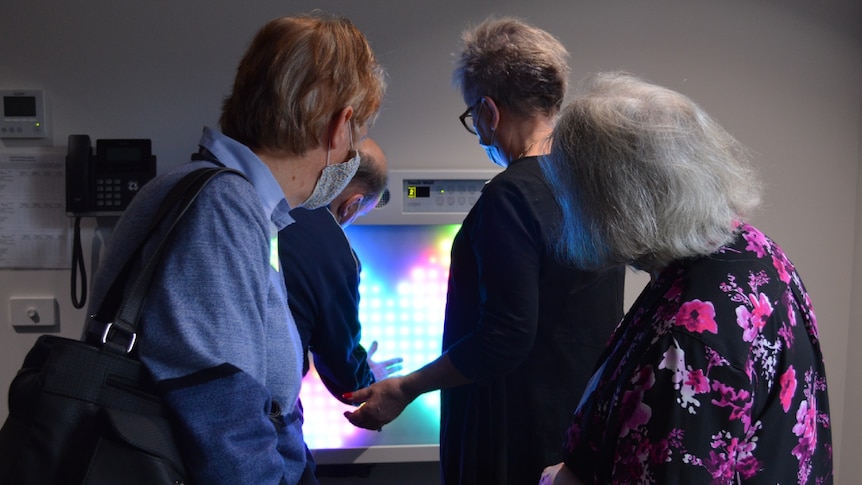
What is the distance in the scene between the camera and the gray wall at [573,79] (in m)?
1.83

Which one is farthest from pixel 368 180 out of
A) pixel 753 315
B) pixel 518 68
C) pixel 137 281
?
pixel 753 315

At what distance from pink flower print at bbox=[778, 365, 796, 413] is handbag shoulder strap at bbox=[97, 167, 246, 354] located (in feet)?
2.29

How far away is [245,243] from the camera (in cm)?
75

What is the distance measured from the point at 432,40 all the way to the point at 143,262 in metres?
1.35

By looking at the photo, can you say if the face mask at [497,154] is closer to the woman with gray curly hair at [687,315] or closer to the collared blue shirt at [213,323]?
the woman with gray curly hair at [687,315]

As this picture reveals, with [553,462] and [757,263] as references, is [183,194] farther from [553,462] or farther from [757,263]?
[553,462]

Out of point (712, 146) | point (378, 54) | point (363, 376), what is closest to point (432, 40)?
point (378, 54)

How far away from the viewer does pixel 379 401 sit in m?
1.49

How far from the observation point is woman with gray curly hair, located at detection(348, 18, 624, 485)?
123 centimetres

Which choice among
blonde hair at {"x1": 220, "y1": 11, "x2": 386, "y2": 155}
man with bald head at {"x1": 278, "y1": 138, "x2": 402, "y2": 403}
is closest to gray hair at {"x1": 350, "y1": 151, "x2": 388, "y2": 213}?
man with bald head at {"x1": 278, "y1": 138, "x2": 402, "y2": 403}

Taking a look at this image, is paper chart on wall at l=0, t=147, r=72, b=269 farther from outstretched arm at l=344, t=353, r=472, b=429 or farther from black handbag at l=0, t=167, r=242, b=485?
black handbag at l=0, t=167, r=242, b=485

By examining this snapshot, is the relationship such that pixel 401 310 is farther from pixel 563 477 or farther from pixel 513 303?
pixel 563 477

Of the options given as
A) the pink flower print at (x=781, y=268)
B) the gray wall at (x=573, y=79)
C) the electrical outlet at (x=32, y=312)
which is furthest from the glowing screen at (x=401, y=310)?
the pink flower print at (x=781, y=268)

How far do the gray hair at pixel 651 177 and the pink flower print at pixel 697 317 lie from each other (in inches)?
2.8
